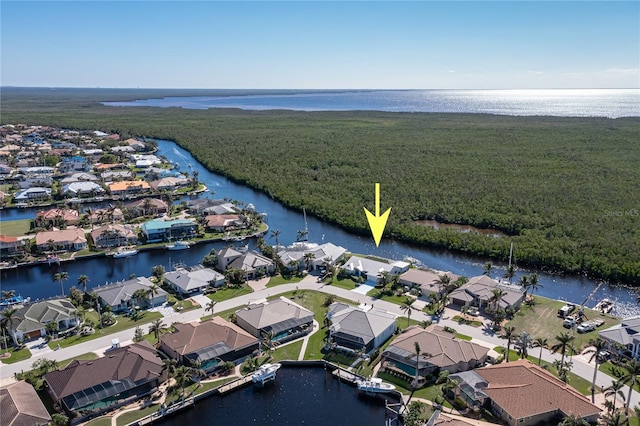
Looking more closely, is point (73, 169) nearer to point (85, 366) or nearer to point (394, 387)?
point (85, 366)

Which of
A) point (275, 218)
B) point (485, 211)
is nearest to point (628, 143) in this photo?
point (485, 211)

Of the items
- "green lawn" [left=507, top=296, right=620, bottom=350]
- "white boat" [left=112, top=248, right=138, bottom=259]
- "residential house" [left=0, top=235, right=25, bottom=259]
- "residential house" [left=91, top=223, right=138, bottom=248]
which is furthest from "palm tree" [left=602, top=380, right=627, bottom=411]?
"residential house" [left=0, top=235, right=25, bottom=259]

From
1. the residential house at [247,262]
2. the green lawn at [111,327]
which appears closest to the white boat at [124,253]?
the residential house at [247,262]

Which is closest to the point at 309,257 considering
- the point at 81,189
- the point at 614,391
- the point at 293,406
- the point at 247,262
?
the point at 247,262

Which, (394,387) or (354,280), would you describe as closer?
(394,387)

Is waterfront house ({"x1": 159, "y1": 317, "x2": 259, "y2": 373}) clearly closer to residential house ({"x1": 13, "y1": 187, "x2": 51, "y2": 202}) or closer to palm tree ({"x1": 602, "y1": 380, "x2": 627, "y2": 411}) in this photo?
palm tree ({"x1": 602, "y1": 380, "x2": 627, "y2": 411})

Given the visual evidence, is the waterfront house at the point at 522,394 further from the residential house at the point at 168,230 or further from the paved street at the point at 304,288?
the residential house at the point at 168,230

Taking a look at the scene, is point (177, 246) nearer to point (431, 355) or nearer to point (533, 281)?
point (431, 355)
